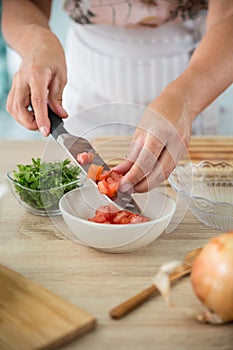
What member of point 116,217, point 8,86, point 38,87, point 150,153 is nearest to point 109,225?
point 116,217

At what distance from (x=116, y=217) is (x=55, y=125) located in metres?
0.26

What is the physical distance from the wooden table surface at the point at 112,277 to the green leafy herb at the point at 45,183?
41 mm

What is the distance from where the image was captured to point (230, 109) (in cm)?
324

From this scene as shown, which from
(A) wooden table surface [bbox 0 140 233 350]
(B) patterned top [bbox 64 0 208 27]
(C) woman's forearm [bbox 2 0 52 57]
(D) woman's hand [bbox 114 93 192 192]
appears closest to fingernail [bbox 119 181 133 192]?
(D) woman's hand [bbox 114 93 192 192]

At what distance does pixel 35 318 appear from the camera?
89 cm

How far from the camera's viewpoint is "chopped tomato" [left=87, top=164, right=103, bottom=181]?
3.86 ft

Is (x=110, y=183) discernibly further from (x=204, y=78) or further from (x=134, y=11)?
(x=134, y=11)

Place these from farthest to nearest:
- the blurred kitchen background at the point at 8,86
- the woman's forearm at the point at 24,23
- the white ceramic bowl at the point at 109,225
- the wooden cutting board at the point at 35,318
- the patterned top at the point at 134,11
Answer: the blurred kitchen background at the point at 8,86, the patterned top at the point at 134,11, the woman's forearm at the point at 24,23, the white ceramic bowl at the point at 109,225, the wooden cutting board at the point at 35,318

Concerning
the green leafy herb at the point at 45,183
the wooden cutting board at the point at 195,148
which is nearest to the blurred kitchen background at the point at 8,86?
the wooden cutting board at the point at 195,148

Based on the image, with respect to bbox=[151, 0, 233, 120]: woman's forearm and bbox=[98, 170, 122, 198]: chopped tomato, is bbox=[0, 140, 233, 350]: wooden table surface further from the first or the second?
bbox=[151, 0, 233, 120]: woman's forearm

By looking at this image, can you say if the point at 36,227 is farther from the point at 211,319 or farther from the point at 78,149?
the point at 211,319

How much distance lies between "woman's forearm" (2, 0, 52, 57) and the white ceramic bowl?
444mm

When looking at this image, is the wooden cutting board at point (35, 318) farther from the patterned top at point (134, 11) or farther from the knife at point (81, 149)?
the patterned top at point (134, 11)

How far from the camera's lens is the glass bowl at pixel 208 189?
1209 mm
